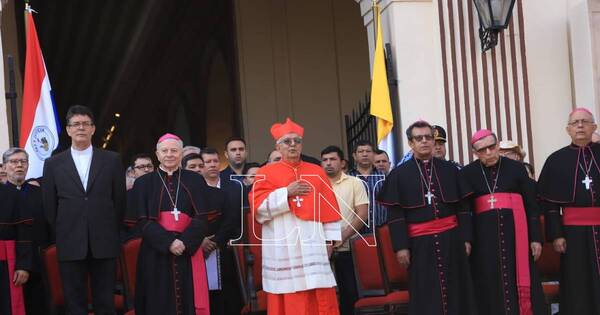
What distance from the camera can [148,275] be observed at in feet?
25.1

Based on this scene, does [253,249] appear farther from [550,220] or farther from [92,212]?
[550,220]

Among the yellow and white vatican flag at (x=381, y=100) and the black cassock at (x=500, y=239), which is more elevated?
the yellow and white vatican flag at (x=381, y=100)

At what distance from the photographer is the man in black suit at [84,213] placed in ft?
23.9

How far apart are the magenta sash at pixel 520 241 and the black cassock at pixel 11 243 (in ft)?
11.3

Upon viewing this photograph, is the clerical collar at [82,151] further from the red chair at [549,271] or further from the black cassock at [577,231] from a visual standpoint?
the red chair at [549,271]

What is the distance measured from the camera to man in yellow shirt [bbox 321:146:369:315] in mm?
8422

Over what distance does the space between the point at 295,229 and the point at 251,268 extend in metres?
0.74

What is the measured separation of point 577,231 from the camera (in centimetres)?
808

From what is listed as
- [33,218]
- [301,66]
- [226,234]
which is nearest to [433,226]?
[226,234]

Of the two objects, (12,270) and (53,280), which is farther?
(53,280)

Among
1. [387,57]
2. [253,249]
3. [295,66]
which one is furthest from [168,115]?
[253,249]

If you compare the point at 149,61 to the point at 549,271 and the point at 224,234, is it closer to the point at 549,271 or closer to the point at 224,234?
the point at 224,234

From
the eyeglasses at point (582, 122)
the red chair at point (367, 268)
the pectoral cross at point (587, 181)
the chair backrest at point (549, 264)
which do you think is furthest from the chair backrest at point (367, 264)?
the eyeglasses at point (582, 122)

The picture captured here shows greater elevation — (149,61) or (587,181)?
(149,61)
